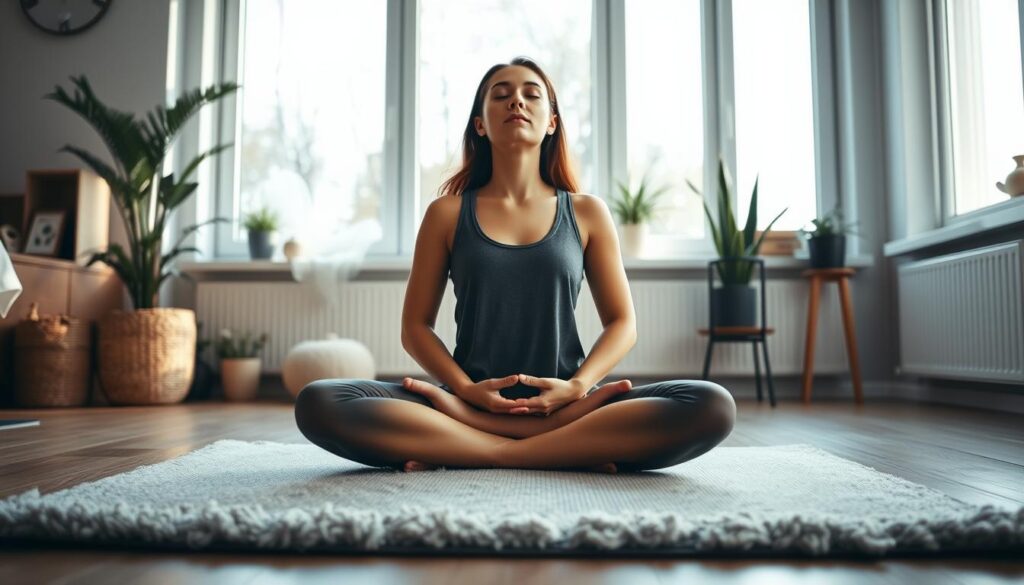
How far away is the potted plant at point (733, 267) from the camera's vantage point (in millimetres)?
3234

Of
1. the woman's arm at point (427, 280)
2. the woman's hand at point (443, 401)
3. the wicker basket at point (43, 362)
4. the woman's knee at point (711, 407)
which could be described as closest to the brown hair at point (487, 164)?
the woman's arm at point (427, 280)

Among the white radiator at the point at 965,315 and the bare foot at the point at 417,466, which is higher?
the white radiator at the point at 965,315

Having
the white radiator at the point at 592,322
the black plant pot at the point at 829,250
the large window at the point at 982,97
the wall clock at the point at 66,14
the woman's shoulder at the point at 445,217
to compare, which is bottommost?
the white radiator at the point at 592,322

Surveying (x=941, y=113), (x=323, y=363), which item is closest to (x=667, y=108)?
(x=941, y=113)

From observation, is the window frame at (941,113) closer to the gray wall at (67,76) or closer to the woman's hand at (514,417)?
the woman's hand at (514,417)

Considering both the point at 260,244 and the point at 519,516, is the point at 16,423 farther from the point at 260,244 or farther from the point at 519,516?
the point at 519,516

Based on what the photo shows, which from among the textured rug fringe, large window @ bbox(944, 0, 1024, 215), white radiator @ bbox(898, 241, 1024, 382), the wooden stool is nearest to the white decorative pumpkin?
the wooden stool

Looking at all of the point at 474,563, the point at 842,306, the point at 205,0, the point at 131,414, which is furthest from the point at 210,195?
the point at 474,563

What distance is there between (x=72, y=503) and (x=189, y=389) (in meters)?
2.67

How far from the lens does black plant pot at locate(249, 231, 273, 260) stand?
3752 mm

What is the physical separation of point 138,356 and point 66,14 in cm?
195

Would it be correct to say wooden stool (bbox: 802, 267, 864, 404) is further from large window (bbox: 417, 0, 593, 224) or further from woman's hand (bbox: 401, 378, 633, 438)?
woman's hand (bbox: 401, 378, 633, 438)

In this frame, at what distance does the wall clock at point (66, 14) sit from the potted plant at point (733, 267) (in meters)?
3.27

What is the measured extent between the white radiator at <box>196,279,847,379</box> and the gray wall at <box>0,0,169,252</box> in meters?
1.05
